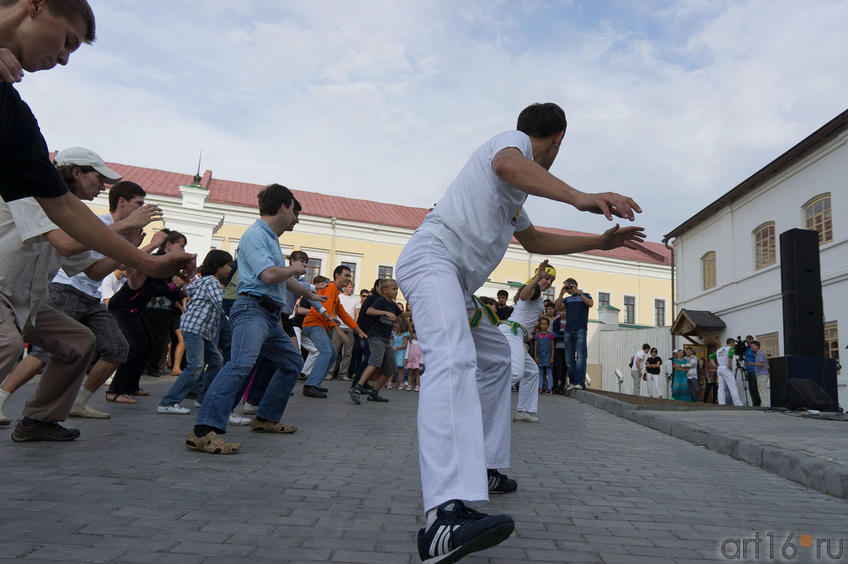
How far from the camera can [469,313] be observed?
3.21m

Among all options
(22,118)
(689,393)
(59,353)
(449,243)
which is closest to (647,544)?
(449,243)

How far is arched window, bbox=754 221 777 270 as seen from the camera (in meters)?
24.5

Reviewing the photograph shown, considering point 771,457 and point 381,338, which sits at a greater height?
point 381,338

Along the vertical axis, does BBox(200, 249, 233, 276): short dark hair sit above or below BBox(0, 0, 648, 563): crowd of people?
above

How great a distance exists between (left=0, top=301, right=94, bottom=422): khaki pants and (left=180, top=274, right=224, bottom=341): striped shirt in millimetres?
2401

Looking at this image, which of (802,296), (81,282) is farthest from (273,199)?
(802,296)

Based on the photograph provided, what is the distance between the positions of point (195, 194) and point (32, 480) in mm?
39408

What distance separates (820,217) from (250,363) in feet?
75.4

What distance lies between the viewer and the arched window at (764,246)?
24.5 metres

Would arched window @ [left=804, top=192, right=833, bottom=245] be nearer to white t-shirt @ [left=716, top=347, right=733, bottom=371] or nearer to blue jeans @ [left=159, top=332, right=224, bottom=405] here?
white t-shirt @ [left=716, top=347, right=733, bottom=371]

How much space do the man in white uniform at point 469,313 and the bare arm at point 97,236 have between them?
3.36ft

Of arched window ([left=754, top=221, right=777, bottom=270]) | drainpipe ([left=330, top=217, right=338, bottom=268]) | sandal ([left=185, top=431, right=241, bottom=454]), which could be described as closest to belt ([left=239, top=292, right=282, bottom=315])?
sandal ([left=185, top=431, right=241, bottom=454])

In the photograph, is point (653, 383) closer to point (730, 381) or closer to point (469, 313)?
point (730, 381)

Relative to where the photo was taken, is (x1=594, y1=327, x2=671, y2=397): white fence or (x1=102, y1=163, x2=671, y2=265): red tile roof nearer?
(x1=594, y1=327, x2=671, y2=397): white fence
